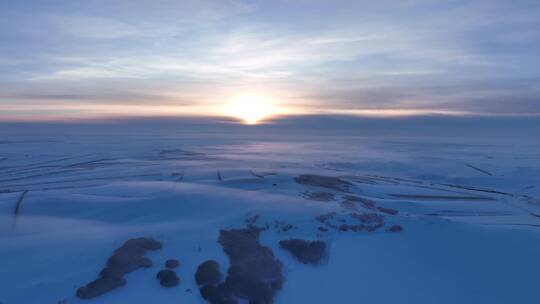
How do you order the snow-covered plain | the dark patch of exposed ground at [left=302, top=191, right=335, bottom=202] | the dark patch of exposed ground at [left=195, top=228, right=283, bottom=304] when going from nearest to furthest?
the dark patch of exposed ground at [left=195, top=228, right=283, bottom=304], the snow-covered plain, the dark patch of exposed ground at [left=302, top=191, right=335, bottom=202]

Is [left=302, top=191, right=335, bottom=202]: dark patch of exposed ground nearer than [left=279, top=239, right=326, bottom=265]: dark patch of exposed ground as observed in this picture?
No

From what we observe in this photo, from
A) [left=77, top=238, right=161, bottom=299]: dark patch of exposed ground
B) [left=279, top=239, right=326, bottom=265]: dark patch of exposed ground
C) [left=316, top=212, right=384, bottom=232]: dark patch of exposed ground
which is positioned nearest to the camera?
[left=77, top=238, right=161, bottom=299]: dark patch of exposed ground

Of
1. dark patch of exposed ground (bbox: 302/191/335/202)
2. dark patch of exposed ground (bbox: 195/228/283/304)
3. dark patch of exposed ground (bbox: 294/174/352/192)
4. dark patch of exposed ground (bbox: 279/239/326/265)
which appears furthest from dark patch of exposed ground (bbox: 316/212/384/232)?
dark patch of exposed ground (bbox: 294/174/352/192)

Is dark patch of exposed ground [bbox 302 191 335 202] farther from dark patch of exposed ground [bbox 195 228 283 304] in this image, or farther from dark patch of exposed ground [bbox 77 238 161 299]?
dark patch of exposed ground [bbox 77 238 161 299]

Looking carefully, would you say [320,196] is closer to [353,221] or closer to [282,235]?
[353,221]

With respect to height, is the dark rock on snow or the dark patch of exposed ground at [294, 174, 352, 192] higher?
the dark patch of exposed ground at [294, 174, 352, 192]

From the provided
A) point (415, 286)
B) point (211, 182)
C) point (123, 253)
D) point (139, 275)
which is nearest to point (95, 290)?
point (139, 275)

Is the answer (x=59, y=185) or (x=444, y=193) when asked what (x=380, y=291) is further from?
(x=59, y=185)
